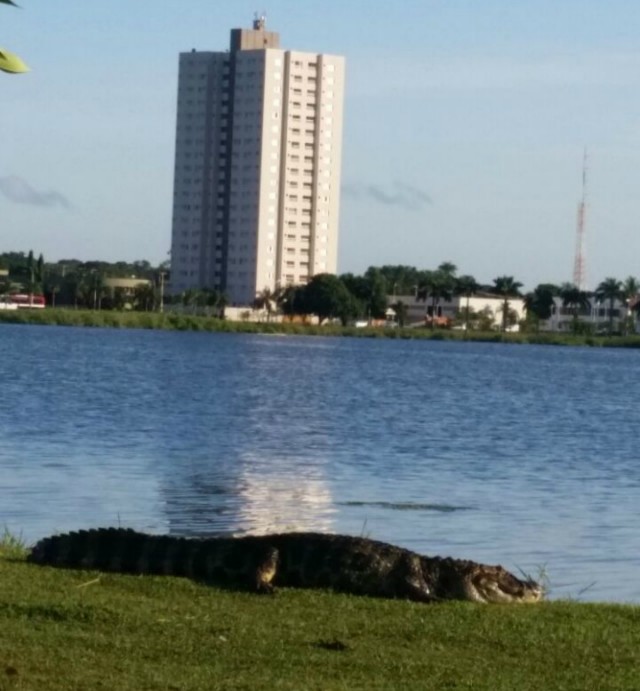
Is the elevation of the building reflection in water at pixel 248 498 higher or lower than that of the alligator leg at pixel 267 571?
lower

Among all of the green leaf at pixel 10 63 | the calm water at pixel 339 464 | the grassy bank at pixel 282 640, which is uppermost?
the green leaf at pixel 10 63

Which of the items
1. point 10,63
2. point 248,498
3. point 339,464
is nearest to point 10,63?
point 10,63

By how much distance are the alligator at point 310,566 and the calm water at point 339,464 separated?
391cm

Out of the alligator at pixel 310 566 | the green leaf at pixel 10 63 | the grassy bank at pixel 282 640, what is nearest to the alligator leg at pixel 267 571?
the alligator at pixel 310 566

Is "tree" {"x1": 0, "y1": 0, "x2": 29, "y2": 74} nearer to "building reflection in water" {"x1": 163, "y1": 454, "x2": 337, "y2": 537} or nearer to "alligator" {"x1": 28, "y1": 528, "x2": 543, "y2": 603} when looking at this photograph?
"alligator" {"x1": 28, "y1": 528, "x2": 543, "y2": 603}

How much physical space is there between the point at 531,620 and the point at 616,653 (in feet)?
3.85

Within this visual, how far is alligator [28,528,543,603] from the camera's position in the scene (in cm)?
1328

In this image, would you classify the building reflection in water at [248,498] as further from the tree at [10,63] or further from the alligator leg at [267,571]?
the tree at [10,63]

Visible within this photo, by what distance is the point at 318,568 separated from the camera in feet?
43.9

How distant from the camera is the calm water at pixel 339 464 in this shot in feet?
74.5

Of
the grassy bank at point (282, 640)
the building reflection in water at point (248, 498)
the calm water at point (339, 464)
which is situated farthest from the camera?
the building reflection in water at point (248, 498)

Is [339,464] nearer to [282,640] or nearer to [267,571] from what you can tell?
[267,571]

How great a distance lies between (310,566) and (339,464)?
22.9 m

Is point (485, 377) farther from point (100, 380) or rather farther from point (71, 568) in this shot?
point (71, 568)
